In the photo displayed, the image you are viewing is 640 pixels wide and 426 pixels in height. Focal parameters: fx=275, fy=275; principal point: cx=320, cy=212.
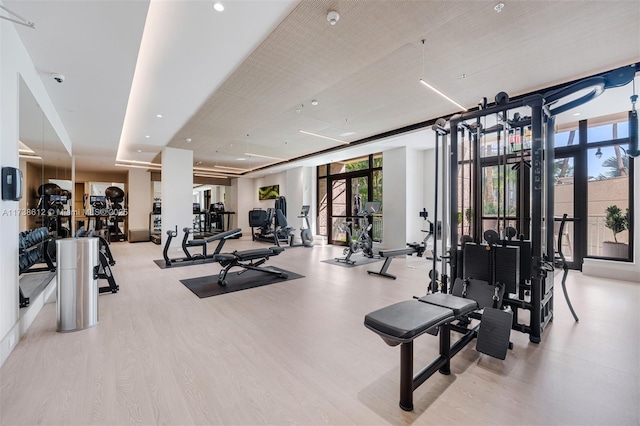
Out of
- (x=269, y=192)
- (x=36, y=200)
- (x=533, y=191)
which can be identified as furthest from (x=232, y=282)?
(x=269, y=192)

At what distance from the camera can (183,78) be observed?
3.95 meters

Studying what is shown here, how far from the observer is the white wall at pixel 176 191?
7801mm

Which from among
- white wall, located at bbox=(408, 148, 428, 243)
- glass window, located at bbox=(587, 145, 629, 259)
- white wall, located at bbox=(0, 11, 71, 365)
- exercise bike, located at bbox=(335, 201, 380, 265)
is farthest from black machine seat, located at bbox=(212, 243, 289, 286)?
glass window, located at bbox=(587, 145, 629, 259)

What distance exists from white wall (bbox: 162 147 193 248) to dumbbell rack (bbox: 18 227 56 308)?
3.78m

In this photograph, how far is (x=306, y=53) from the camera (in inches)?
129

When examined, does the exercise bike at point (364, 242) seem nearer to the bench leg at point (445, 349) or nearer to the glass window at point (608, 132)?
the bench leg at point (445, 349)

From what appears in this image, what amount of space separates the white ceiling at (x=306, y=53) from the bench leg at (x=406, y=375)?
111 inches

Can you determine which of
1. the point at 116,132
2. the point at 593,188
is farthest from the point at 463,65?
the point at 116,132

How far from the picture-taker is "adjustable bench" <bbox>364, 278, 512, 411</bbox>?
1650 millimetres

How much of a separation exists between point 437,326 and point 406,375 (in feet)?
1.21

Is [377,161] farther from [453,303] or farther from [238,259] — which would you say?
[453,303]

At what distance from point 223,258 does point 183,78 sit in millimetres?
2798

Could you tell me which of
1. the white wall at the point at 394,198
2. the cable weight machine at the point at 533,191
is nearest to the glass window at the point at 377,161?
the white wall at the point at 394,198

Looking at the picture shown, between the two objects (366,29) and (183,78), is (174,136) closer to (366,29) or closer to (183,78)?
(183,78)
